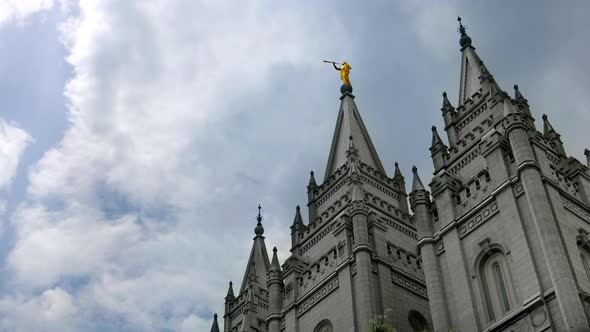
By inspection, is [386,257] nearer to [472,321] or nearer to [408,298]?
[408,298]

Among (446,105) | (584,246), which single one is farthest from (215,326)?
(584,246)

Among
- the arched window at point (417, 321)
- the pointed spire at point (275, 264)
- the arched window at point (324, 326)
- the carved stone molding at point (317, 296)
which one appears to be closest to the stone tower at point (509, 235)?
the arched window at point (417, 321)

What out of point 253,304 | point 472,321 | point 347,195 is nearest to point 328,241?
point 347,195

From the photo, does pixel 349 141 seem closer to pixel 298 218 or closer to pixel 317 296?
pixel 298 218

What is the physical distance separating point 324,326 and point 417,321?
4029mm

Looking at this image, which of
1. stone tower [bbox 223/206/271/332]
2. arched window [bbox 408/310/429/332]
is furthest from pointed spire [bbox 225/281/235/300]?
arched window [bbox 408/310/429/332]

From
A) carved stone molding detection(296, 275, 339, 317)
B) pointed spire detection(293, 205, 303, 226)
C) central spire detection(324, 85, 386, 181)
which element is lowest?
carved stone molding detection(296, 275, 339, 317)

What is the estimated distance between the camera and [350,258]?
34.6 m

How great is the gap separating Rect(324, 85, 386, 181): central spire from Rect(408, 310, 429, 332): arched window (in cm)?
1057

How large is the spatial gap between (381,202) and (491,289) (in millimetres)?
13129

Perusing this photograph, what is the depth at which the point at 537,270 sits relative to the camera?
2548cm

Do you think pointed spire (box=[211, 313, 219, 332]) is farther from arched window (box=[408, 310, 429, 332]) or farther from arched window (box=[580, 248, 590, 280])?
arched window (box=[580, 248, 590, 280])

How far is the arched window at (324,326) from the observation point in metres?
34.0

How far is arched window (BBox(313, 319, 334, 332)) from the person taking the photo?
34.0 metres
